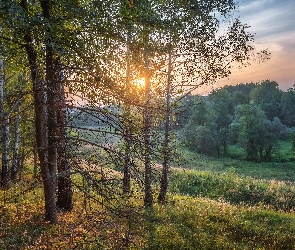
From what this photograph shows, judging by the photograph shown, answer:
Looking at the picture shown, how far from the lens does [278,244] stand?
9.41 metres

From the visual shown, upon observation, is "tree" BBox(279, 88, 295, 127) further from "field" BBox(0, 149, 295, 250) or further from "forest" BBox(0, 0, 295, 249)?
"field" BBox(0, 149, 295, 250)

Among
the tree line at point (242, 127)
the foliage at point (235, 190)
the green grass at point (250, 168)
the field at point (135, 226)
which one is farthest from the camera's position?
the tree line at point (242, 127)

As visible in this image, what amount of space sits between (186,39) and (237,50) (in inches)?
95.6

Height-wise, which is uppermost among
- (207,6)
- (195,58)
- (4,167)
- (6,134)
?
(207,6)

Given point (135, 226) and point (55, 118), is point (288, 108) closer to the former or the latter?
point (135, 226)

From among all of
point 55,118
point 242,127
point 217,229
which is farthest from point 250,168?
point 55,118

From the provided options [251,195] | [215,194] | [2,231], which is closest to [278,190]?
[251,195]

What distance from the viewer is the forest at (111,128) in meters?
5.17

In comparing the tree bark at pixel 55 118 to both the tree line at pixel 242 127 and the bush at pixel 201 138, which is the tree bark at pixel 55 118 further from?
the bush at pixel 201 138

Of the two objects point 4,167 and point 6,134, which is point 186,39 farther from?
point 4,167

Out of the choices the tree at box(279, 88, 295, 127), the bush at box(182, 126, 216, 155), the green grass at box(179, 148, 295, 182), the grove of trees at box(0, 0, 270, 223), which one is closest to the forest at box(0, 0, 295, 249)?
the grove of trees at box(0, 0, 270, 223)

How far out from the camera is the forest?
5.17 meters

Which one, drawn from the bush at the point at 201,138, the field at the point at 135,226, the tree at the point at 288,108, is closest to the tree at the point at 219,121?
the bush at the point at 201,138

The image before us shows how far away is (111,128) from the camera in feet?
27.8
